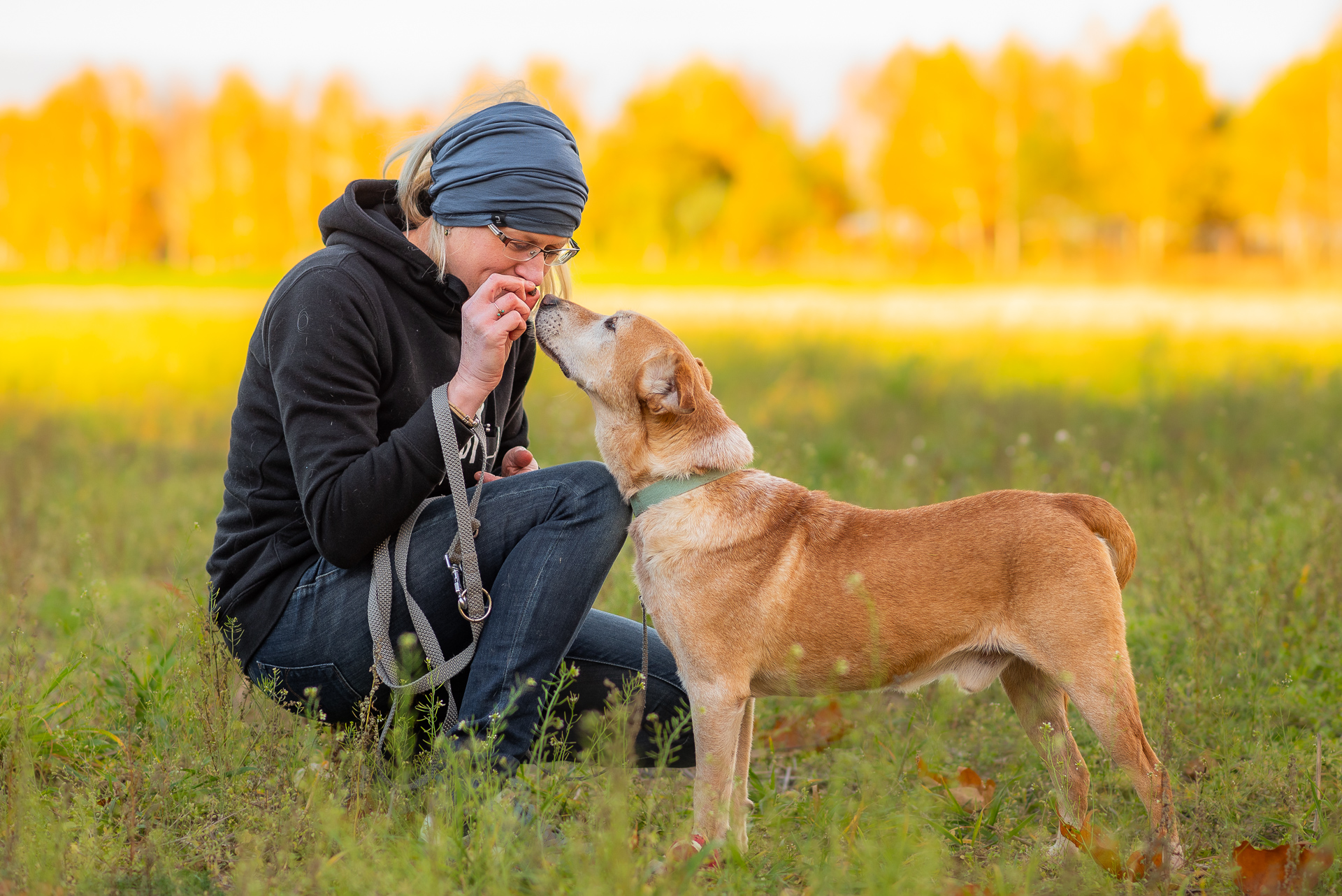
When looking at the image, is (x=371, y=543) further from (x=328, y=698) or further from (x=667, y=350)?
(x=667, y=350)

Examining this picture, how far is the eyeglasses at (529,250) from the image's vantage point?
130 inches

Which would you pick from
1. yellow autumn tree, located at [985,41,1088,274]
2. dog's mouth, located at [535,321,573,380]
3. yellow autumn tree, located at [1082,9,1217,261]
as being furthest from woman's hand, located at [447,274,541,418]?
yellow autumn tree, located at [1082,9,1217,261]

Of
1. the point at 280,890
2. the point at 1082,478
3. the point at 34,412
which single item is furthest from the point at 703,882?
the point at 34,412

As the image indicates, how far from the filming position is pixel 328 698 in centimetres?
326

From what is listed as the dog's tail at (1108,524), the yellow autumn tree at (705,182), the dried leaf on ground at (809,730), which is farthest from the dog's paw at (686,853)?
the yellow autumn tree at (705,182)

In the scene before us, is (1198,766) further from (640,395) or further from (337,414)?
(337,414)

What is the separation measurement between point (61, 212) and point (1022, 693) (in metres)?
57.5

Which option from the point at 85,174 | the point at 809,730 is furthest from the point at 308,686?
the point at 85,174

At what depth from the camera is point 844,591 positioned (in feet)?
10.3

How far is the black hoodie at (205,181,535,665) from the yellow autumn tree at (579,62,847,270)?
4273 centimetres

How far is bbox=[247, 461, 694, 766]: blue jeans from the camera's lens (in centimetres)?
306

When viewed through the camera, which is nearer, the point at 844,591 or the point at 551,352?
the point at 844,591

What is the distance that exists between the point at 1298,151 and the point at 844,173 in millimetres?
20292

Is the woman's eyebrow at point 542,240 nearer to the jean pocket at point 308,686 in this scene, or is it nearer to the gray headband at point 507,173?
the gray headband at point 507,173
